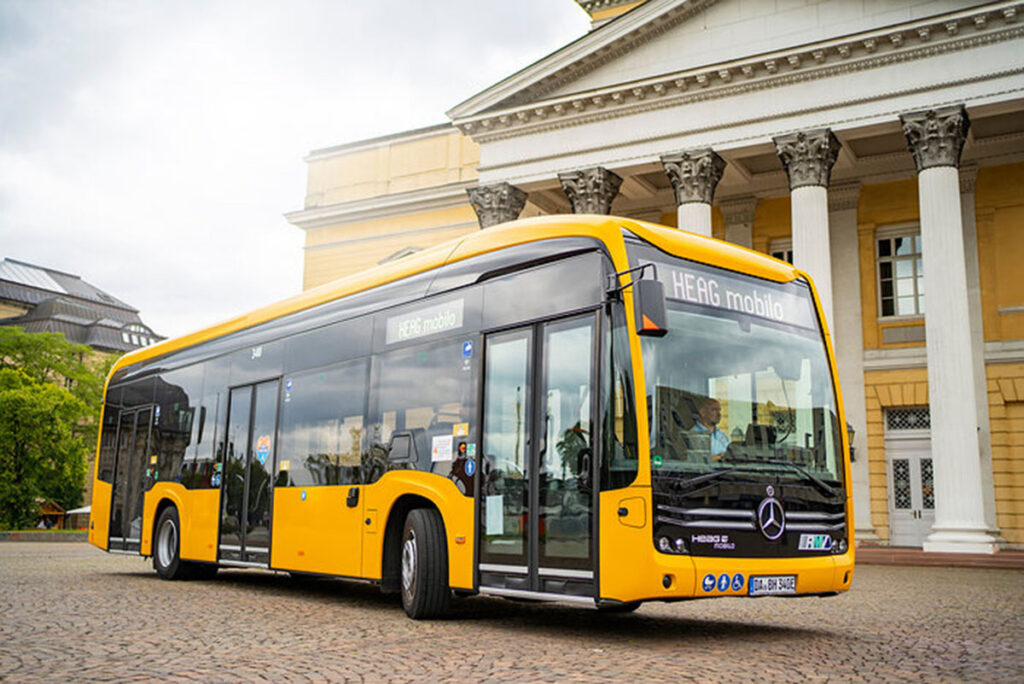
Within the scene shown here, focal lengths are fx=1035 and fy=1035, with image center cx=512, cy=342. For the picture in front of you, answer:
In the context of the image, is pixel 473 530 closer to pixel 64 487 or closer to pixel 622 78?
pixel 622 78

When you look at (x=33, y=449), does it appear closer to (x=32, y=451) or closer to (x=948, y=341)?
(x=32, y=451)

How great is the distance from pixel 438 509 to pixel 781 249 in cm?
2090

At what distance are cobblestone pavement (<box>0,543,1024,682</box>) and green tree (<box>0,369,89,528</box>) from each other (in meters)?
27.3

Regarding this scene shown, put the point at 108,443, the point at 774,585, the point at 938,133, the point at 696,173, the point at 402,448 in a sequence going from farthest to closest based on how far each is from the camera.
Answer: the point at 696,173 → the point at 938,133 → the point at 108,443 → the point at 402,448 → the point at 774,585

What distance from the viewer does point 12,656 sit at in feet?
22.1

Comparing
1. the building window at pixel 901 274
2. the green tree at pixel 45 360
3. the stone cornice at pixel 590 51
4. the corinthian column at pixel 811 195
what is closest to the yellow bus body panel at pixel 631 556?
the corinthian column at pixel 811 195

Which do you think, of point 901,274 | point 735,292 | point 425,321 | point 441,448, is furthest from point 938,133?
Answer: point 441,448

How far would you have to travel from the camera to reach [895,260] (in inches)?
1041

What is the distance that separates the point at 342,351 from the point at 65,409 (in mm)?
34572

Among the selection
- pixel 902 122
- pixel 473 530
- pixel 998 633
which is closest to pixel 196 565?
pixel 473 530

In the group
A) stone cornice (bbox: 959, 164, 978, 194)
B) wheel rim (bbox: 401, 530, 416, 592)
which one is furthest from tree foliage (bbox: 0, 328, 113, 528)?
wheel rim (bbox: 401, 530, 416, 592)

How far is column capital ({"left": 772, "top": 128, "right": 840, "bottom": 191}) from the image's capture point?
23312 mm

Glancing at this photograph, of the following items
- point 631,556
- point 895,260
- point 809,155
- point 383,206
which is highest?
point 383,206

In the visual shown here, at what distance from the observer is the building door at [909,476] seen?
24484 millimetres
